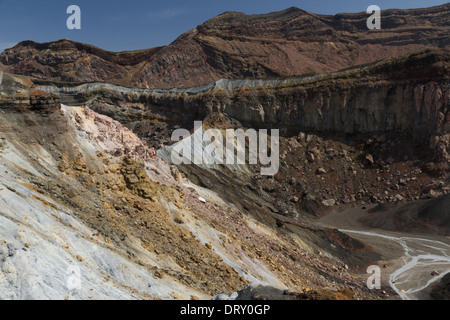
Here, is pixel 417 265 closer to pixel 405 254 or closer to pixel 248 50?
pixel 405 254

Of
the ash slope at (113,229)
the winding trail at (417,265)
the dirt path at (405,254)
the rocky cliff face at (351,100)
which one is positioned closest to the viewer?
the ash slope at (113,229)

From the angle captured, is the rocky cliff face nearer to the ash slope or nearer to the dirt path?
the dirt path

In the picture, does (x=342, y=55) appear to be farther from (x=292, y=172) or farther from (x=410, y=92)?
(x=292, y=172)

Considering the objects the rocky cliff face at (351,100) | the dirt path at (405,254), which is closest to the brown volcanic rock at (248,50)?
the rocky cliff face at (351,100)

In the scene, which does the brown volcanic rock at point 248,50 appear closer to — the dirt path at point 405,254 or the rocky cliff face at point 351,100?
the rocky cliff face at point 351,100

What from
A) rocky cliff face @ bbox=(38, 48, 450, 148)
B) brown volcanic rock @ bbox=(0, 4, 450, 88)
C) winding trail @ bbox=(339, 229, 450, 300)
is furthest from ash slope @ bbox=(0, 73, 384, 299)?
brown volcanic rock @ bbox=(0, 4, 450, 88)
